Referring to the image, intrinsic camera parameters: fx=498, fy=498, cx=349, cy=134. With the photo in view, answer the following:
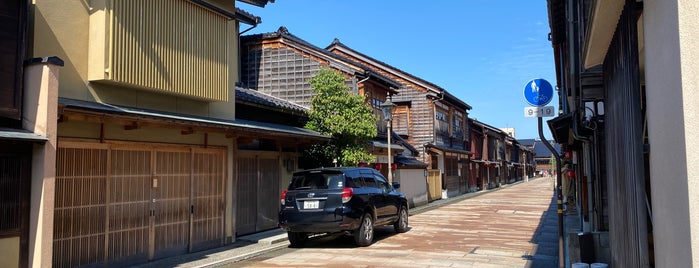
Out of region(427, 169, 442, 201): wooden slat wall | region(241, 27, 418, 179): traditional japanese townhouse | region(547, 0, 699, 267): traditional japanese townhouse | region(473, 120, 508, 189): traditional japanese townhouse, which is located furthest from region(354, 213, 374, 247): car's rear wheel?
region(473, 120, 508, 189): traditional japanese townhouse

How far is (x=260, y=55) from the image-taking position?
2266cm

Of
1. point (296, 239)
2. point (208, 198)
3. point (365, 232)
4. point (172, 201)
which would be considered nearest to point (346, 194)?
point (365, 232)

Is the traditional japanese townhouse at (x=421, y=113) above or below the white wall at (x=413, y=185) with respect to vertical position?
above

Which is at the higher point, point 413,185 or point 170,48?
point 170,48

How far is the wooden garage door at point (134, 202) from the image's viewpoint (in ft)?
28.5

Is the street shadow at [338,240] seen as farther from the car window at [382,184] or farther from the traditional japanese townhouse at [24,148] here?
the traditional japanese townhouse at [24,148]

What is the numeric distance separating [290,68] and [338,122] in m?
7.61

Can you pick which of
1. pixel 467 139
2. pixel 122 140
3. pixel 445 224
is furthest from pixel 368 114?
pixel 467 139

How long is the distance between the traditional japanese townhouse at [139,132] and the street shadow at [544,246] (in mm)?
6572

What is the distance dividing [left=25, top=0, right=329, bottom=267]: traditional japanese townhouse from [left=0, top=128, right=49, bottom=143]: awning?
42 centimetres

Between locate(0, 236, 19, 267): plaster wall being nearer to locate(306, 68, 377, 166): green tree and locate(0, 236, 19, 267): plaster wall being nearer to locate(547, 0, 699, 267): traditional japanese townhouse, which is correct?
locate(547, 0, 699, 267): traditional japanese townhouse

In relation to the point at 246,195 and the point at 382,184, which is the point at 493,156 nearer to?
the point at 382,184

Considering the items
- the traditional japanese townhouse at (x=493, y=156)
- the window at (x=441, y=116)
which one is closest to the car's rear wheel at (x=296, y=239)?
the window at (x=441, y=116)

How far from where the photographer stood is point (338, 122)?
15.3 m
